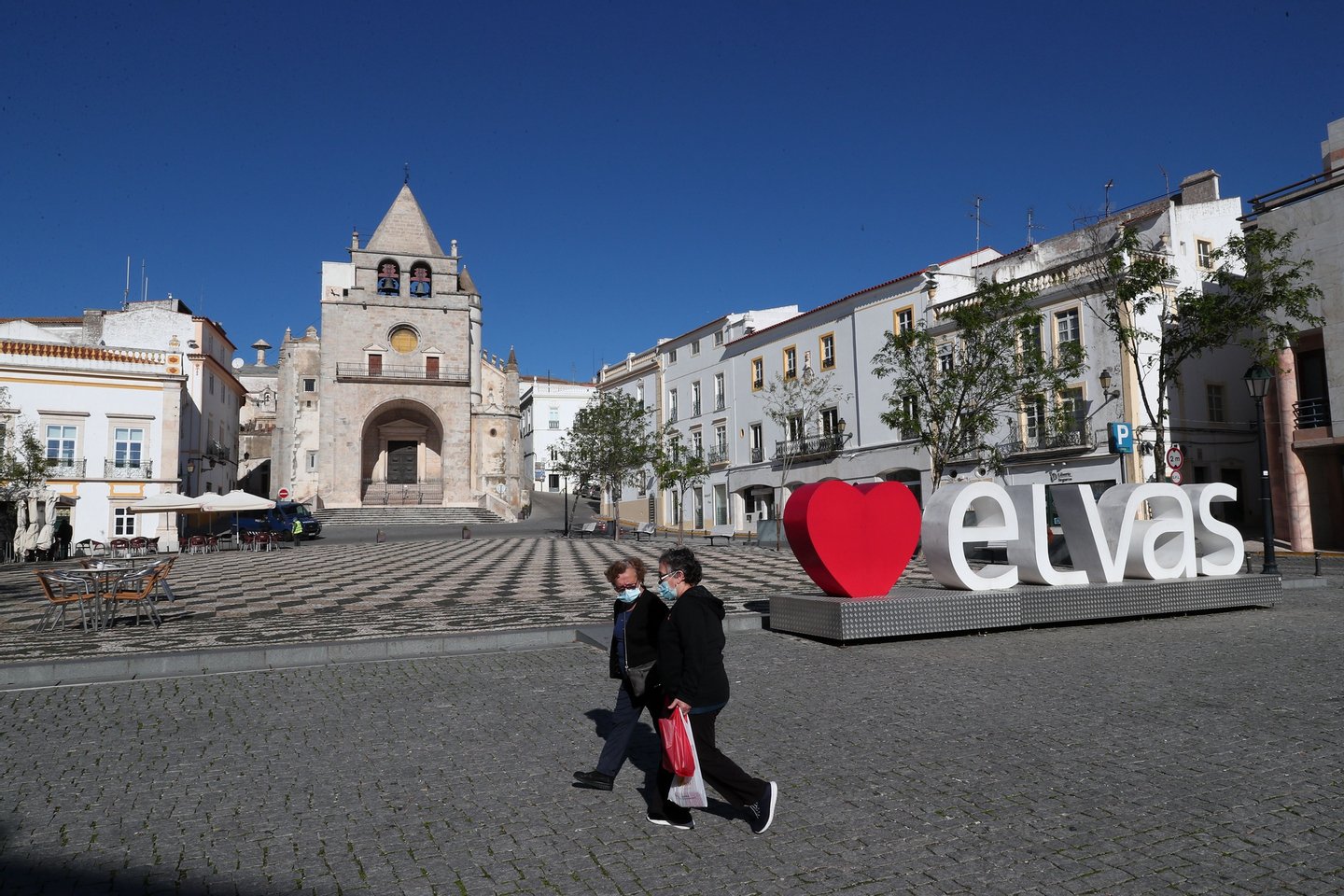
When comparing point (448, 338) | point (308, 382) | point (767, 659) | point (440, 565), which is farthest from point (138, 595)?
point (308, 382)

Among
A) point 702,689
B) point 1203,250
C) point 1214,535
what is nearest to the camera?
point 702,689

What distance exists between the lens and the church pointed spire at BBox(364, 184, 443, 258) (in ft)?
182

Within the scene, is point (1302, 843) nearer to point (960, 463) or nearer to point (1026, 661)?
point (1026, 661)

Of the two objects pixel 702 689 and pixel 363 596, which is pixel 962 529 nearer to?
pixel 702 689

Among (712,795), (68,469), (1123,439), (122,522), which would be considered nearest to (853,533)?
(712,795)

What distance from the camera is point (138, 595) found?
428 inches

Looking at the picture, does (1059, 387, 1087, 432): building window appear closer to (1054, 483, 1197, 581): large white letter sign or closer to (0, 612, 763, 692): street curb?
(1054, 483, 1197, 581): large white letter sign

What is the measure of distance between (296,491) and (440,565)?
3561 centimetres

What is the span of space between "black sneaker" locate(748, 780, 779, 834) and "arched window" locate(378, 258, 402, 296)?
180ft

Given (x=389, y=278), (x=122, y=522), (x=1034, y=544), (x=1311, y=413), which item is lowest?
(x=1034, y=544)

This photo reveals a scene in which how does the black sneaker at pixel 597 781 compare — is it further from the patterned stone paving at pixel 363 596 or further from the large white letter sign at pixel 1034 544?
the large white letter sign at pixel 1034 544

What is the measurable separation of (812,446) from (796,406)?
2134 mm

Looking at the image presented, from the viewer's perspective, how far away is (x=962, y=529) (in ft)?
34.5

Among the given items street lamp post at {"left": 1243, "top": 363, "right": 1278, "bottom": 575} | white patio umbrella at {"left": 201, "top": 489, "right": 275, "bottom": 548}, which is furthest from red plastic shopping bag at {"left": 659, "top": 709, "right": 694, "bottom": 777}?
white patio umbrella at {"left": 201, "top": 489, "right": 275, "bottom": 548}
